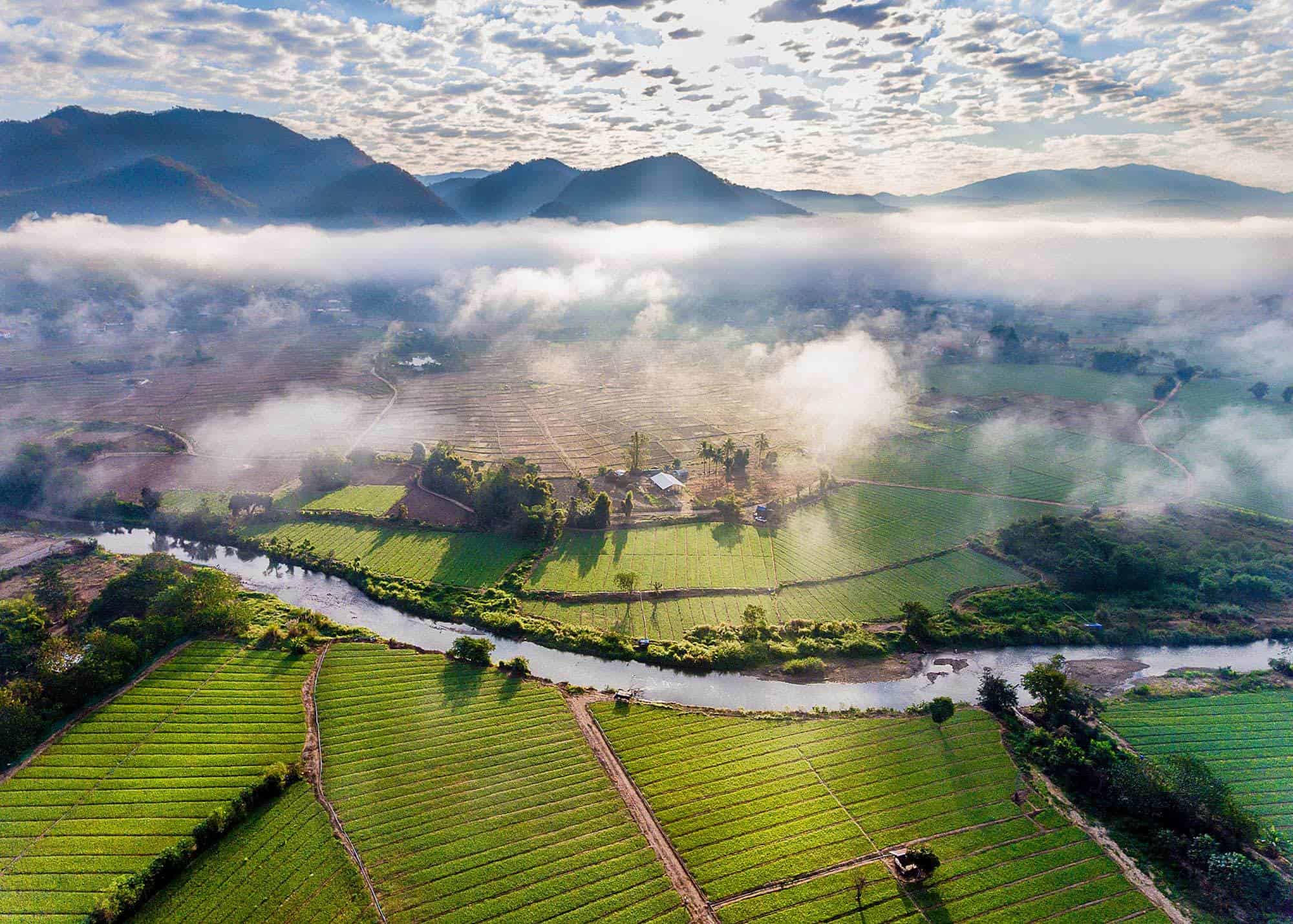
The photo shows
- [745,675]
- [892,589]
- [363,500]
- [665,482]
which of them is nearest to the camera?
[745,675]

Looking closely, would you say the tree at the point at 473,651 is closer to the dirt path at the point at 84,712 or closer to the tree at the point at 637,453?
the dirt path at the point at 84,712

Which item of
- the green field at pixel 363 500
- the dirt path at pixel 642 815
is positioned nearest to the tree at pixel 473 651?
the dirt path at pixel 642 815

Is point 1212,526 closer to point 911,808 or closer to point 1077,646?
point 1077,646

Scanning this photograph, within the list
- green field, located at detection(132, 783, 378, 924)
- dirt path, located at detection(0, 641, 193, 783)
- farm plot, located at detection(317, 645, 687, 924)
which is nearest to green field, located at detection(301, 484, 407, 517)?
dirt path, located at detection(0, 641, 193, 783)

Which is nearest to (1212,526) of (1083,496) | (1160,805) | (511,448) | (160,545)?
(1083,496)

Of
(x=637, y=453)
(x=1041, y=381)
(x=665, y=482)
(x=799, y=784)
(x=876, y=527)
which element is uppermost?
(x=1041, y=381)

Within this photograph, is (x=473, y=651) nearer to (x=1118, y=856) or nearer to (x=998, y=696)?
(x=998, y=696)

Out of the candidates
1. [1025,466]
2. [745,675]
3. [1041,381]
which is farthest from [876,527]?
[1041,381]
